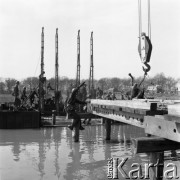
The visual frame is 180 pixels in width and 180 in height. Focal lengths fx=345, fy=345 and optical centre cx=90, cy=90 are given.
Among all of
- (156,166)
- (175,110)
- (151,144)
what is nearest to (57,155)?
(156,166)

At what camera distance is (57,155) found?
10.2 metres

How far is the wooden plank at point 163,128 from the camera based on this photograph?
4133 mm

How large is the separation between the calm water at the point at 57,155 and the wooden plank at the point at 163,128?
3.19 metres

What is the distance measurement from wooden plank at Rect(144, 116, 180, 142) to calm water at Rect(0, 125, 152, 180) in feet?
10.5

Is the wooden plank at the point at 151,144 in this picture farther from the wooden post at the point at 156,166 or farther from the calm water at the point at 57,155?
the calm water at the point at 57,155

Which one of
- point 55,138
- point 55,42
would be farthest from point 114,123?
point 55,42

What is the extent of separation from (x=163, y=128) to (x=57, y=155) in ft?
20.6

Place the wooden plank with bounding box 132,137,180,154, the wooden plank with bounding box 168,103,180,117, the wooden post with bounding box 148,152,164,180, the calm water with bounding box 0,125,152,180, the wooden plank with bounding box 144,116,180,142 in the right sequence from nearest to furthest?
the wooden plank with bounding box 168,103,180,117 → the wooden plank with bounding box 144,116,180,142 → the wooden plank with bounding box 132,137,180,154 → the wooden post with bounding box 148,152,164,180 → the calm water with bounding box 0,125,152,180

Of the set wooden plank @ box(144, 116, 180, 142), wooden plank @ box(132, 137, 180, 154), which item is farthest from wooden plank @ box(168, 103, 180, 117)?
wooden plank @ box(132, 137, 180, 154)

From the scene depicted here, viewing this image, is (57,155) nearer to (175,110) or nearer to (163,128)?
(163,128)

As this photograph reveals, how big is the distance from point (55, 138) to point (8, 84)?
59376mm

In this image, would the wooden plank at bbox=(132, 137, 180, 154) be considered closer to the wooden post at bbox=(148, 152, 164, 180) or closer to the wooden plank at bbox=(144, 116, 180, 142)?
the wooden plank at bbox=(144, 116, 180, 142)

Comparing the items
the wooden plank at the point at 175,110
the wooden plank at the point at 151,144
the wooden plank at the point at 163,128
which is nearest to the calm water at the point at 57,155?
the wooden plank at the point at 151,144

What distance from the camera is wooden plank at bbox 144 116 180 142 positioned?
4.13 m
